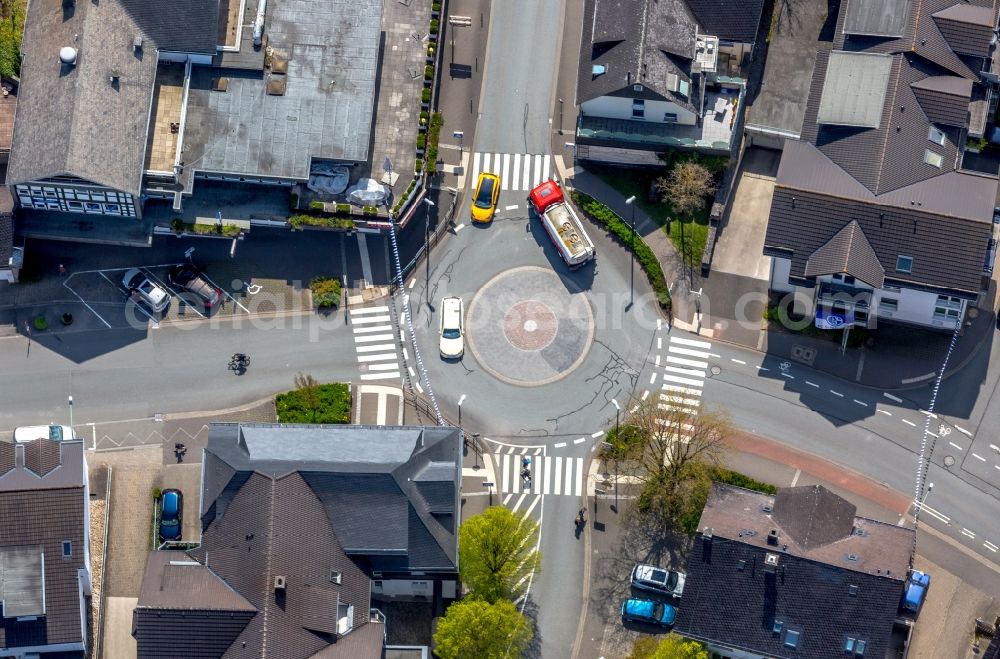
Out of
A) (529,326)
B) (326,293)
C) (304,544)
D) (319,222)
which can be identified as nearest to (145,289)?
(326,293)

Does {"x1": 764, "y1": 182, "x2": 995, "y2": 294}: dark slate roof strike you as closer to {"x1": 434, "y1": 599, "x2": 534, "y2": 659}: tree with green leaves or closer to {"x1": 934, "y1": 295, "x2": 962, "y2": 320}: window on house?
{"x1": 934, "y1": 295, "x2": 962, "y2": 320}: window on house

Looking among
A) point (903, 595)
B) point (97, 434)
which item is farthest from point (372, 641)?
point (903, 595)

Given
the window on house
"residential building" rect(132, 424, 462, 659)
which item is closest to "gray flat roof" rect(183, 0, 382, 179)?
"residential building" rect(132, 424, 462, 659)

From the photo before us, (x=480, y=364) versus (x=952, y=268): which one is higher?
(x=952, y=268)

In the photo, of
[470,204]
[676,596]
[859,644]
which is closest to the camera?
[859,644]

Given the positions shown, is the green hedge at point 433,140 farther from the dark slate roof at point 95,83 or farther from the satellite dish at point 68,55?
the satellite dish at point 68,55

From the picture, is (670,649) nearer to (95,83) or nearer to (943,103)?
(943,103)

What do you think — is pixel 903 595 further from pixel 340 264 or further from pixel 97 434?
pixel 97 434

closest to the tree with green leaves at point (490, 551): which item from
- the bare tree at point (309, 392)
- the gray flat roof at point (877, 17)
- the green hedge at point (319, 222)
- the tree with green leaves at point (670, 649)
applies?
the tree with green leaves at point (670, 649)

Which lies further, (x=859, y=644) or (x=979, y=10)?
(x=979, y=10)
